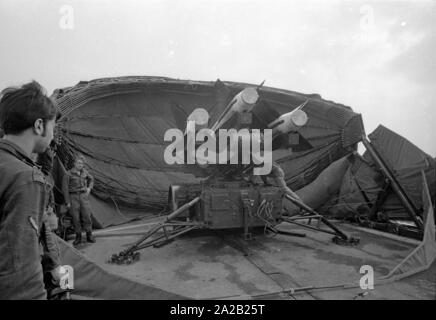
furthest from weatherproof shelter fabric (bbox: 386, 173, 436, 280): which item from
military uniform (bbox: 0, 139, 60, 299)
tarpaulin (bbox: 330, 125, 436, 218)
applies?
military uniform (bbox: 0, 139, 60, 299)

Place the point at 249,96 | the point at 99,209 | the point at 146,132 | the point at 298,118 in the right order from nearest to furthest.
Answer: the point at 249,96 → the point at 298,118 → the point at 99,209 → the point at 146,132

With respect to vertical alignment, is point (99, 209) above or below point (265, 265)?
below

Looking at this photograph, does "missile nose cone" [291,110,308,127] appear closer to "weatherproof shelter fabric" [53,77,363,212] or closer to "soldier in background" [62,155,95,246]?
"weatherproof shelter fabric" [53,77,363,212]

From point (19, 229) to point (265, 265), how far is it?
3.76m

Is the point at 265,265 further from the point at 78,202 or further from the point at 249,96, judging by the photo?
the point at 78,202

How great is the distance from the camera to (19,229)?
56.8 inches

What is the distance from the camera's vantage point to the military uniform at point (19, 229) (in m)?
1.42

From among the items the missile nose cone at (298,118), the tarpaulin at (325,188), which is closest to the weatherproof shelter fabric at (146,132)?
the tarpaulin at (325,188)

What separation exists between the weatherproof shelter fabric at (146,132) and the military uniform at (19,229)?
735 cm

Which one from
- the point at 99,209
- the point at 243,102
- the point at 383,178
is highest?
the point at 243,102

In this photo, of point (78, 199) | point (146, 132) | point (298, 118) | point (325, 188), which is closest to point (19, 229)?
point (298, 118)

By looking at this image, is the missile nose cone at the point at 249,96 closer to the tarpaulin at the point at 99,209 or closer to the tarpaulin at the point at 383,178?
the tarpaulin at the point at 383,178

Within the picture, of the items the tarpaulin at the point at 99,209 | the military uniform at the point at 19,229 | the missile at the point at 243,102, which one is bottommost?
the tarpaulin at the point at 99,209
